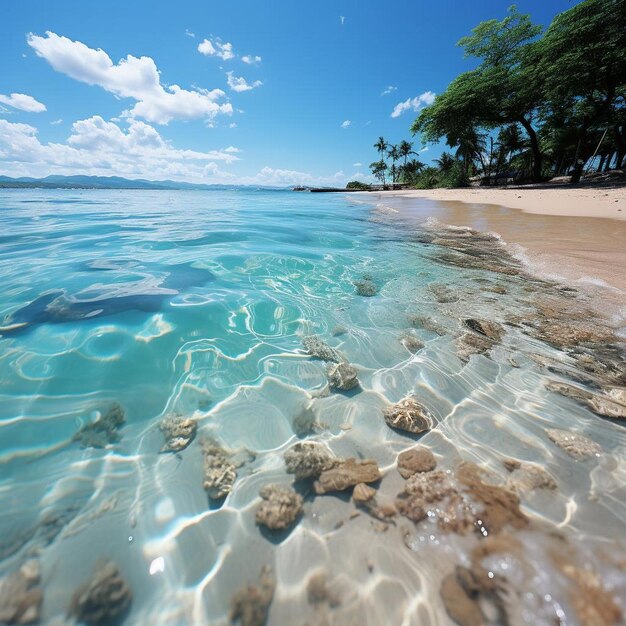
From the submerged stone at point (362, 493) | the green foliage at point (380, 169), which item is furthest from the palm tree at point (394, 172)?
the submerged stone at point (362, 493)

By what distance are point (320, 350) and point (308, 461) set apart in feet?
4.20

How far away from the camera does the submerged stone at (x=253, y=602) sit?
1.20m

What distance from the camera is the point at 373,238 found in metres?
8.31

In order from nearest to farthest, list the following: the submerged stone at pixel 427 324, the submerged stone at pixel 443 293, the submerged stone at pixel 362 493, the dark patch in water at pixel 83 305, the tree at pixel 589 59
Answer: the submerged stone at pixel 362 493, the submerged stone at pixel 427 324, the dark patch in water at pixel 83 305, the submerged stone at pixel 443 293, the tree at pixel 589 59

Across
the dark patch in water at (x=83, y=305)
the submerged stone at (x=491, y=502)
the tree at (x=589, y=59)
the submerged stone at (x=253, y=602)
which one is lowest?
the submerged stone at (x=253, y=602)

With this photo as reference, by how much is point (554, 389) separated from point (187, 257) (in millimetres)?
6316

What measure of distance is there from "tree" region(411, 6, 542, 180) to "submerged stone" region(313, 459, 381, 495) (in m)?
32.5

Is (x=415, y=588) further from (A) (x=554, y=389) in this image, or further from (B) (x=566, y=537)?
(A) (x=554, y=389)

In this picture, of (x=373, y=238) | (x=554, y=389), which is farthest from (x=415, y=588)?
(x=373, y=238)

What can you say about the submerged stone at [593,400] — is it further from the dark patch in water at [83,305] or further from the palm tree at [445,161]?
the palm tree at [445,161]

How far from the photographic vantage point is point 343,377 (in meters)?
2.54

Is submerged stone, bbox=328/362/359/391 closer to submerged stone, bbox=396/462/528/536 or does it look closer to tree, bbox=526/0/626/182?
submerged stone, bbox=396/462/528/536

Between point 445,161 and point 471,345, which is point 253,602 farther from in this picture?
point 445,161

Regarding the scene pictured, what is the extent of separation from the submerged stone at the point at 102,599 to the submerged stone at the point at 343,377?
1719mm
